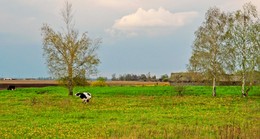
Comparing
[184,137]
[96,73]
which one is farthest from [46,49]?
[184,137]

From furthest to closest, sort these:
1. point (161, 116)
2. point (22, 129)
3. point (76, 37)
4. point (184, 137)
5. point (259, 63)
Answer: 1. point (76, 37)
2. point (259, 63)
3. point (161, 116)
4. point (22, 129)
5. point (184, 137)

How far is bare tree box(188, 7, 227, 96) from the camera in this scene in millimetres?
68750

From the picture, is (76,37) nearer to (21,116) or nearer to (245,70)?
(245,70)

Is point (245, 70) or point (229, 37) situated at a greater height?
point (229, 37)

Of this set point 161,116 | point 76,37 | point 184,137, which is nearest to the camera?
point 184,137

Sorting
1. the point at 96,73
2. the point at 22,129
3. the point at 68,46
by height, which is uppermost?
the point at 68,46

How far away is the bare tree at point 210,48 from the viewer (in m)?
68.8

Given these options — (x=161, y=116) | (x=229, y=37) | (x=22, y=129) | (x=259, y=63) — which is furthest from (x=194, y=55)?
(x=22, y=129)

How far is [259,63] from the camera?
64062 millimetres

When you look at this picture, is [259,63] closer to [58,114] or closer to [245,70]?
[245,70]

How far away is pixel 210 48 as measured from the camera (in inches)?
2744

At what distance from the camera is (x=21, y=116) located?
104 ft

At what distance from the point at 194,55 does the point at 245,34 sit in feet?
29.1

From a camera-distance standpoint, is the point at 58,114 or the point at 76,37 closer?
the point at 58,114
